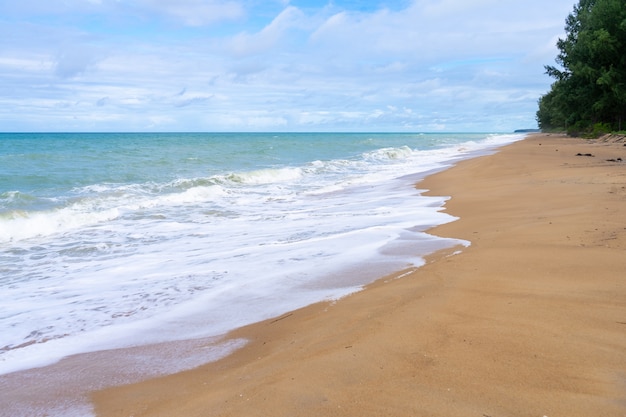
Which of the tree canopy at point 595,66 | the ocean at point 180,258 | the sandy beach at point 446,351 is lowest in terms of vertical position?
the ocean at point 180,258

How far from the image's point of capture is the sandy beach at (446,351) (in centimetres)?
285

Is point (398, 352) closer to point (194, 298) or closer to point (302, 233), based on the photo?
point (194, 298)

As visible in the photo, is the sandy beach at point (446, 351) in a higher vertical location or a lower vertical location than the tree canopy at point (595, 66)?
lower

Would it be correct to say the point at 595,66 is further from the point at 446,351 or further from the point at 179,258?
the point at 446,351

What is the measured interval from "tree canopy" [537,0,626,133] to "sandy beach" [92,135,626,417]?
35.4 meters

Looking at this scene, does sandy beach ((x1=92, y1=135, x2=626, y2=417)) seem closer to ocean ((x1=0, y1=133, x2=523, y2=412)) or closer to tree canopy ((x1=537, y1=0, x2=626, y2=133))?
ocean ((x1=0, y1=133, x2=523, y2=412))

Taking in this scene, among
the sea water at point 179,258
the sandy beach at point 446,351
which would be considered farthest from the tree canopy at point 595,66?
the sandy beach at point 446,351

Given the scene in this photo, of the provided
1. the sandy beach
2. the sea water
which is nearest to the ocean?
the sea water

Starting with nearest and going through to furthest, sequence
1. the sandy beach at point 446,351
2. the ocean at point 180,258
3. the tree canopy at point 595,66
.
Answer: the sandy beach at point 446,351
the ocean at point 180,258
the tree canopy at point 595,66

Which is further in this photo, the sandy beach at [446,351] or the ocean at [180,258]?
the ocean at [180,258]

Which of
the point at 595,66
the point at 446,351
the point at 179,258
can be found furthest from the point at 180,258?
the point at 595,66

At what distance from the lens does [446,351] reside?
11.3 ft

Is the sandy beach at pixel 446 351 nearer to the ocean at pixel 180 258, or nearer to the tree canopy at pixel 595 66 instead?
the ocean at pixel 180 258

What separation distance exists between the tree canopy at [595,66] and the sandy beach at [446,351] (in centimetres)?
3537
